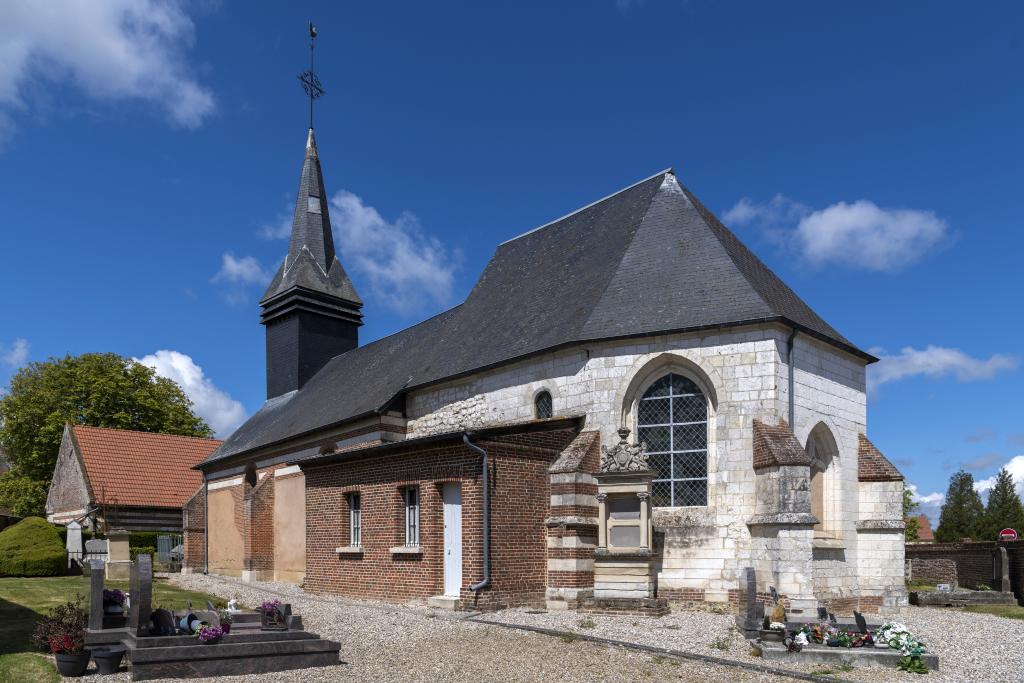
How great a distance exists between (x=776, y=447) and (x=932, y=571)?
14578 mm

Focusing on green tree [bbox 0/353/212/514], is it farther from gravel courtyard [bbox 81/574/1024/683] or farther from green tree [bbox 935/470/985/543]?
green tree [bbox 935/470/985/543]

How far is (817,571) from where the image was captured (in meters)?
15.2

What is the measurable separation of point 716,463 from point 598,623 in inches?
145

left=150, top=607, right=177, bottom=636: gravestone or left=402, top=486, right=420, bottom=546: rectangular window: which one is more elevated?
left=402, top=486, right=420, bottom=546: rectangular window

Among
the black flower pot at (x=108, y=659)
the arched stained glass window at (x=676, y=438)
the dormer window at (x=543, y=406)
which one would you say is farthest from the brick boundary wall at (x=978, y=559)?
the black flower pot at (x=108, y=659)

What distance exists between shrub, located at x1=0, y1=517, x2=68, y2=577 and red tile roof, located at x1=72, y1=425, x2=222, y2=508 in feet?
15.7

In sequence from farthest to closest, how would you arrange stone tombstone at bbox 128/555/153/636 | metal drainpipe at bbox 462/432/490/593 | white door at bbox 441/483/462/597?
white door at bbox 441/483/462/597 → metal drainpipe at bbox 462/432/490/593 → stone tombstone at bbox 128/555/153/636

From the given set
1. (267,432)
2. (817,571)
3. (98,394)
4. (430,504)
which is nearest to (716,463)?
(817,571)

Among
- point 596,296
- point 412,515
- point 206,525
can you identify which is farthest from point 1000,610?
point 206,525

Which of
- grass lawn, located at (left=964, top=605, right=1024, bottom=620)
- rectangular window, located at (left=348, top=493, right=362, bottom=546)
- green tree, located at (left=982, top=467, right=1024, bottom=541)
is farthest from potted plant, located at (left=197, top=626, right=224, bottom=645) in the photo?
green tree, located at (left=982, top=467, right=1024, bottom=541)

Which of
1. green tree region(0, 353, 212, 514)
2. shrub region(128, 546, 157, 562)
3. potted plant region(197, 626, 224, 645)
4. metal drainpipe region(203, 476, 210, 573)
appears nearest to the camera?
potted plant region(197, 626, 224, 645)

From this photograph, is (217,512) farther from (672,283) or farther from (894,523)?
(894,523)

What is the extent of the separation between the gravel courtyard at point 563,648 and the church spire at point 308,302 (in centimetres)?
1577

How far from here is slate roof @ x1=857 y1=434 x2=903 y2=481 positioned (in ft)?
53.6
